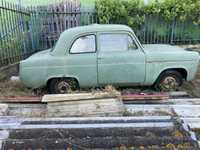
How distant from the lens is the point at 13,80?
6766 mm

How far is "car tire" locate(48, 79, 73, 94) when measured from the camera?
19.0 feet

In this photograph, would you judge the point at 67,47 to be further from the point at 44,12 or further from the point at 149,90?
the point at 44,12

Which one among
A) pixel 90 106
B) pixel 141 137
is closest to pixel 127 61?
pixel 90 106

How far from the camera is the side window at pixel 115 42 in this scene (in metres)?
5.64

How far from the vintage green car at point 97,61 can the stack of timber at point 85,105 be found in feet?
4.38

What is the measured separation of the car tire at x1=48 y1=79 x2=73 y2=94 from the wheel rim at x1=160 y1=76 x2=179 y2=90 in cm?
224

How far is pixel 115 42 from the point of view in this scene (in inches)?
224

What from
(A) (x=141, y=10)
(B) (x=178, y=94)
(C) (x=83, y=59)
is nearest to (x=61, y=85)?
(C) (x=83, y=59)

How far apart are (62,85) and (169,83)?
2.58 meters

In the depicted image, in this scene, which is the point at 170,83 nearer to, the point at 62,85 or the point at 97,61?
the point at 97,61

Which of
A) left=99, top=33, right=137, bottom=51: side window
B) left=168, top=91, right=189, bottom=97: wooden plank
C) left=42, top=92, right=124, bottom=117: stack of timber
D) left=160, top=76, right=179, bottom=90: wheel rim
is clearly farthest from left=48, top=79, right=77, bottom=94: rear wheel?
left=168, top=91, right=189, bottom=97: wooden plank

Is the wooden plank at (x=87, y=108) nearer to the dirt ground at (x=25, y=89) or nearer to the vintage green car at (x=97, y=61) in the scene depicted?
the vintage green car at (x=97, y=61)

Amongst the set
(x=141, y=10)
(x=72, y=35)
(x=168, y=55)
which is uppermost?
(x=141, y=10)

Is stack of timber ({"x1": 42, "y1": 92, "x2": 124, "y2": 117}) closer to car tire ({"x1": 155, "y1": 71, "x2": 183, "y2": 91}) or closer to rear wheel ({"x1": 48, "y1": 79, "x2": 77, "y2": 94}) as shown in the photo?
rear wheel ({"x1": 48, "y1": 79, "x2": 77, "y2": 94})
